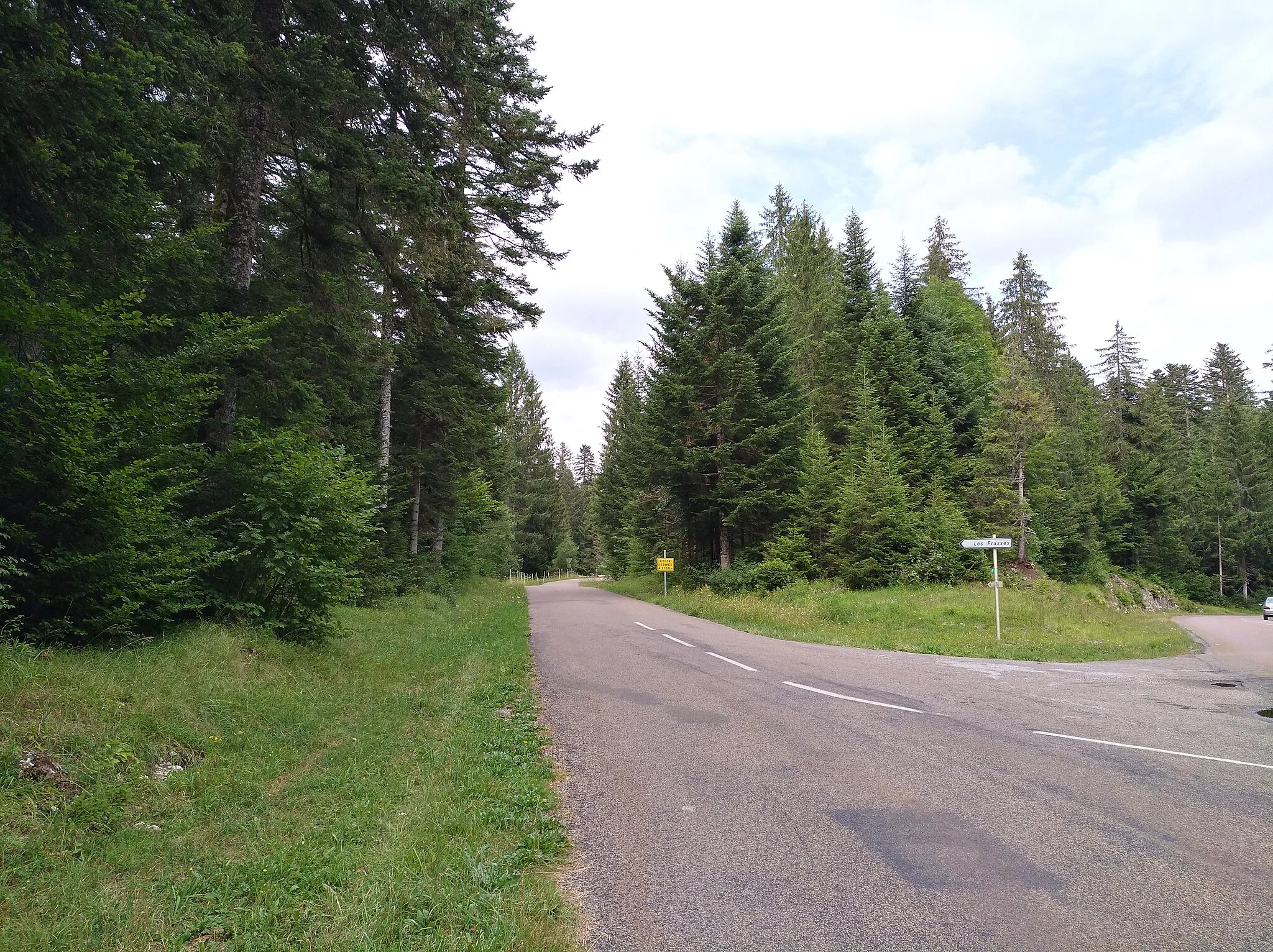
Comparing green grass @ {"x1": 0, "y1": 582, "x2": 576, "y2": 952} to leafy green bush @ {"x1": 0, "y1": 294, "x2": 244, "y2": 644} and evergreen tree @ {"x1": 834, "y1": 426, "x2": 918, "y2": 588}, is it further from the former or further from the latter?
evergreen tree @ {"x1": 834, "y1": 426, "x2": 918, "y2": 588}

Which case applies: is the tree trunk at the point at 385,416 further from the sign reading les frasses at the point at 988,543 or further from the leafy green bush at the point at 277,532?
the sign reading les frasses at the point at 988,543

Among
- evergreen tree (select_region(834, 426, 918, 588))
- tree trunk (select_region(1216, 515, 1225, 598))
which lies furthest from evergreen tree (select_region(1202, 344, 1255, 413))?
evergreen tree (select_region(834, 426, 918, 588))

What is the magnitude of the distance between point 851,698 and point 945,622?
12.1 meters

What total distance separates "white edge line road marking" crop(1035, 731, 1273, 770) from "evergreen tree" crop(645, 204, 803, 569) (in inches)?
758

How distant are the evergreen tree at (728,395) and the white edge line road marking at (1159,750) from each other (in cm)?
1924

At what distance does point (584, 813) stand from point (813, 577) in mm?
23635

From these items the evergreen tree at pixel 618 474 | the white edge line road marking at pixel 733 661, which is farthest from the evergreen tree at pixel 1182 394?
the white edge line road marking at pixel 733 661

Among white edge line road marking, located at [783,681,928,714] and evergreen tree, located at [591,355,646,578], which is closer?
white edge line road marking, located at [783,681,928,714]

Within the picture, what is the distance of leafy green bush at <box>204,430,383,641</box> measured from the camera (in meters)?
8.94

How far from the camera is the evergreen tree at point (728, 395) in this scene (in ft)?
87.2

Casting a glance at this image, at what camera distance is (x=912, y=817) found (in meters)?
4.43

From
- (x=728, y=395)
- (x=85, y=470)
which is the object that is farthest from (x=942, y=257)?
(x=85, y=470)

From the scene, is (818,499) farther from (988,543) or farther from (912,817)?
(912,817)

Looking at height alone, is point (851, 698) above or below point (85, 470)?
below
